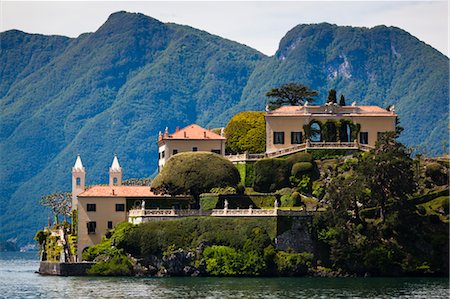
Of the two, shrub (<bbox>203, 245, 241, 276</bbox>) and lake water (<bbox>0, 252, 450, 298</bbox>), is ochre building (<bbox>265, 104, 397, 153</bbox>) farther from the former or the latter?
lake water (<bbox>0, 252, 450, 298</bbox>)

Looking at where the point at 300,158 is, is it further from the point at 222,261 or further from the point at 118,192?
the point at 118,192

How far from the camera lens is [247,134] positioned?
465 ft

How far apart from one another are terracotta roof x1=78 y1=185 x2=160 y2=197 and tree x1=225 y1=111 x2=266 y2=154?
612 inches

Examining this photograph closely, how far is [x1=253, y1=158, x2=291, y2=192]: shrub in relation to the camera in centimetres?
12862

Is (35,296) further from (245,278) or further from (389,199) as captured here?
(389,199)

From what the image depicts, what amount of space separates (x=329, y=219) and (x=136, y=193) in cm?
2241

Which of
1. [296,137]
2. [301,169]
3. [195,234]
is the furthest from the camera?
[296,137]

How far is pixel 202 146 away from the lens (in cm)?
13850

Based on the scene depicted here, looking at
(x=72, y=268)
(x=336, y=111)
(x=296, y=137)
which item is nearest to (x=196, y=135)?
(x=296, y=137)

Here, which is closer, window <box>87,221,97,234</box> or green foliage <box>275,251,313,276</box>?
green foliage <box>275,251,313,276</box>

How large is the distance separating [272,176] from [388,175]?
17641 mm

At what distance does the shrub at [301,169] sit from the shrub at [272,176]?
104 centimetres

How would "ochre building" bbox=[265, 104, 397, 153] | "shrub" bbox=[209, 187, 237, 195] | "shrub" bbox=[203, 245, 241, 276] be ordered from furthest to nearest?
"ochre building" bbox=[265, 104, 397, 153] < "shrub" bbox=[209, 187, 237, 195] < "shrub" bbox=[203, 245, 241, 276]

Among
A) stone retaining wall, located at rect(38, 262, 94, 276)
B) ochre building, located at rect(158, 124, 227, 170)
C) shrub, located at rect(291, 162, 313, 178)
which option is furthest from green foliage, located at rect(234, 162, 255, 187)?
stone retaining wall, located at rect(38, 262, 94, 276)
